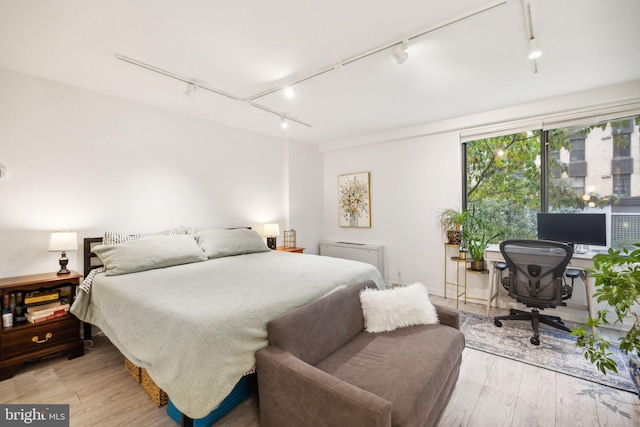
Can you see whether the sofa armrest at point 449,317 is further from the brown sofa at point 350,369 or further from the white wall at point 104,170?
the white wall at point 104,170

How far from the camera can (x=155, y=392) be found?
1.86 metres

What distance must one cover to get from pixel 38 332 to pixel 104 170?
62.7 inches

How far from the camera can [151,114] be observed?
3.29 m

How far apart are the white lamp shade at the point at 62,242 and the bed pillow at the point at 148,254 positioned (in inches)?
7.1

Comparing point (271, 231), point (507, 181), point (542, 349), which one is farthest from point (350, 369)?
point (507, 181)

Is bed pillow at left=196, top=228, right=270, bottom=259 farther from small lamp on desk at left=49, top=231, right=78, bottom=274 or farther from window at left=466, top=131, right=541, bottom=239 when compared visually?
window at left=466, top=131, right=541, bottom=239

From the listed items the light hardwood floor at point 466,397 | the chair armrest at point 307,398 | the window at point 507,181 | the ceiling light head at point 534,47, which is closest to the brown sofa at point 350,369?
the chair armrest at point 307,398

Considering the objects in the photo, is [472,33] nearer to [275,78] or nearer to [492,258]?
[275,78]

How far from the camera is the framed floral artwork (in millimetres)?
4859

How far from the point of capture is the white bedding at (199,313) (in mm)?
1387

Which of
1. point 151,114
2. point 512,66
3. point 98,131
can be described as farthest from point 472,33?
point 98,131

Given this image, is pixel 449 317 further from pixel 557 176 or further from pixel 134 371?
pixel 557 176

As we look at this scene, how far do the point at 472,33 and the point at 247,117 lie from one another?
2.72m

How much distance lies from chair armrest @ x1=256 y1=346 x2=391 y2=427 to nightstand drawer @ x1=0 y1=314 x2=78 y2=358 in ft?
6.82
